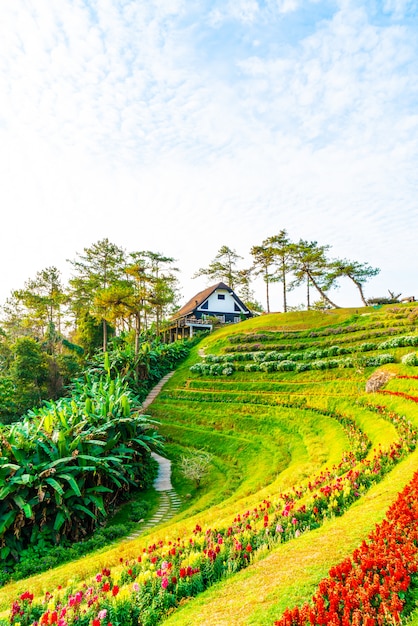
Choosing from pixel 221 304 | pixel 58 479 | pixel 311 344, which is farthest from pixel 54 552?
pixel 221 304

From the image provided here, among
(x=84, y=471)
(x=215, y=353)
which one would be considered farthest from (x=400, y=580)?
(x=215, y=353)

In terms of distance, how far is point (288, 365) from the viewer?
81.1 feet

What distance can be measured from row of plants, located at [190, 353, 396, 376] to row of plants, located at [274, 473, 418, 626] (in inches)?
689

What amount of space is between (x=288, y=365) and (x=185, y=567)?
806 inches

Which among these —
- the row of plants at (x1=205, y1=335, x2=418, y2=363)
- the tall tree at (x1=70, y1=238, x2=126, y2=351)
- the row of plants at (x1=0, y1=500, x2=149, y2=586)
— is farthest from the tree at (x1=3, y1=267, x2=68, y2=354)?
the row of plants at (x1=0, y1=500, x2=149, y2=586)

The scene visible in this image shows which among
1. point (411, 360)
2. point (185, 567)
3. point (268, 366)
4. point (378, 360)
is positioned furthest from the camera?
point (268, 366)

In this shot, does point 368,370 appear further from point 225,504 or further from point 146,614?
point 146,614

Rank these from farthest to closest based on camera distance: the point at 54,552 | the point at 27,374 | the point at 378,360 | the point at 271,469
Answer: the point at 27,374, the point at 378,360, the point at 271,469, the point at 54,552

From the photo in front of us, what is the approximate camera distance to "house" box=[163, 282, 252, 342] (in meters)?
44.5

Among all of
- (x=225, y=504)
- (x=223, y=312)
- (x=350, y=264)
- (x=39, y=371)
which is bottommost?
(x=225, y=504)

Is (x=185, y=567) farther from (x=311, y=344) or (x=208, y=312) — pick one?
(x=208, y=312)

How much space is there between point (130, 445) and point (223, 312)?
34.4 meters

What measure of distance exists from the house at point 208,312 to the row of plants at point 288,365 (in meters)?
13.6

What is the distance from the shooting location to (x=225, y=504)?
1048 centimetres
